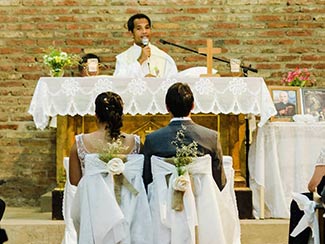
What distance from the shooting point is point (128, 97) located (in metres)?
5.96

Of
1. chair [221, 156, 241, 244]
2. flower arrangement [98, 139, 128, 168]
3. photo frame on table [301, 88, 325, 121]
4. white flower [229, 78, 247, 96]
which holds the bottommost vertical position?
chair [221, 156, 241, 244]

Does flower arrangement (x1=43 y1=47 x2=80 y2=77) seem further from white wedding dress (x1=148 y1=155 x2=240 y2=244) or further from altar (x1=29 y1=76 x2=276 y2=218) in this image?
white wedding dress (x1=148 y1=155 x2=240 y2=244)

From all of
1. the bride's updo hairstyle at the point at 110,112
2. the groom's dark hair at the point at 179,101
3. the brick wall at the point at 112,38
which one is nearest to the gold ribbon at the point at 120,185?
the bride's updo hairstyle at the point at 110,112

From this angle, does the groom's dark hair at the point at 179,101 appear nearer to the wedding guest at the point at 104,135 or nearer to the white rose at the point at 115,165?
the wedding guest at the point at 104,135

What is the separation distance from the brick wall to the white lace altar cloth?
75.4 inches

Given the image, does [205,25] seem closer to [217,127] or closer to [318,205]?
[217,127]

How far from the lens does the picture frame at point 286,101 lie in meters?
6.47

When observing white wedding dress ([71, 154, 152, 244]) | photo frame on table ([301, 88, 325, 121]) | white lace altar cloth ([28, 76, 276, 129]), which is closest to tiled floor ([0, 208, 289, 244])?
white lace altar cloth ([28, 76, 276, 129])

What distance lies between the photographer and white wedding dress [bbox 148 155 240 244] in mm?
4043

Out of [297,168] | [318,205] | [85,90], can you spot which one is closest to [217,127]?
[297,168]

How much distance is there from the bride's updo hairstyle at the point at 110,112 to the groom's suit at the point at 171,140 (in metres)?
0.19

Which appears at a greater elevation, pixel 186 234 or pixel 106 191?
pixel 106 191

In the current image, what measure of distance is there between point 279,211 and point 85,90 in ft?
6.18

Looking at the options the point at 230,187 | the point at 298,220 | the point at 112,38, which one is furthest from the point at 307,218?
the point at 112,38
